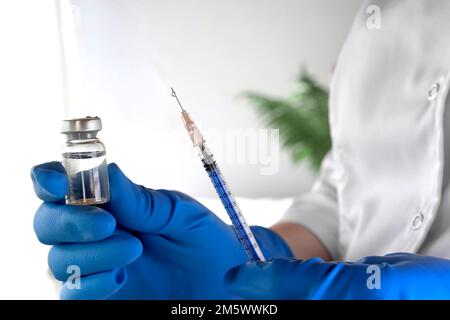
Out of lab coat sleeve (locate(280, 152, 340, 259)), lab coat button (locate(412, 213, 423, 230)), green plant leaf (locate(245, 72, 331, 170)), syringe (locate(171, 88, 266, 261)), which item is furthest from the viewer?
green plant leaf (locate(245, 72, 331, 170))

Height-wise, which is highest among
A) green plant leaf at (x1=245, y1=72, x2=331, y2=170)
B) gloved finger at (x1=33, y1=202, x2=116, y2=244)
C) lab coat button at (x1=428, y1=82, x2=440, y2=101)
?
lab coat button at (x1=428, y1=82, x2=440, y2=101)

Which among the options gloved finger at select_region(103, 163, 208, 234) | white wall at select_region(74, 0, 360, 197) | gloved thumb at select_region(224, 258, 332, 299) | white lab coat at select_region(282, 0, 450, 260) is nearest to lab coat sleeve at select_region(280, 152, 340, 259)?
white lab coat at select_region(282, 0, 450, 260)

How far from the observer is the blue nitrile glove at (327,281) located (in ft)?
1.64

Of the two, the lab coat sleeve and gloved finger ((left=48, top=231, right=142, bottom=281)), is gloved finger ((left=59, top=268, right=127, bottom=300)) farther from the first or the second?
the lab coat sleeve

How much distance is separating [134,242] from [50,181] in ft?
0.35

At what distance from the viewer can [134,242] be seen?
602 mm

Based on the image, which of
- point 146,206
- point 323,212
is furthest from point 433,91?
point 146,206

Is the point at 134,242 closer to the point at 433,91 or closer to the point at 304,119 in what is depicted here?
the point at 433,91

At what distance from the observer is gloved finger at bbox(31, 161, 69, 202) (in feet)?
1.83

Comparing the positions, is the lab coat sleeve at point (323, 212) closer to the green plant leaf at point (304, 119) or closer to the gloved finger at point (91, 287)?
the gloved finger at point (91, 287)

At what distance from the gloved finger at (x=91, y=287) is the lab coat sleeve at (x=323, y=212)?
0.40m

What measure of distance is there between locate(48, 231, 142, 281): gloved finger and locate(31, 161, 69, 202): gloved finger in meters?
0.06

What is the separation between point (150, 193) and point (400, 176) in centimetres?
36
